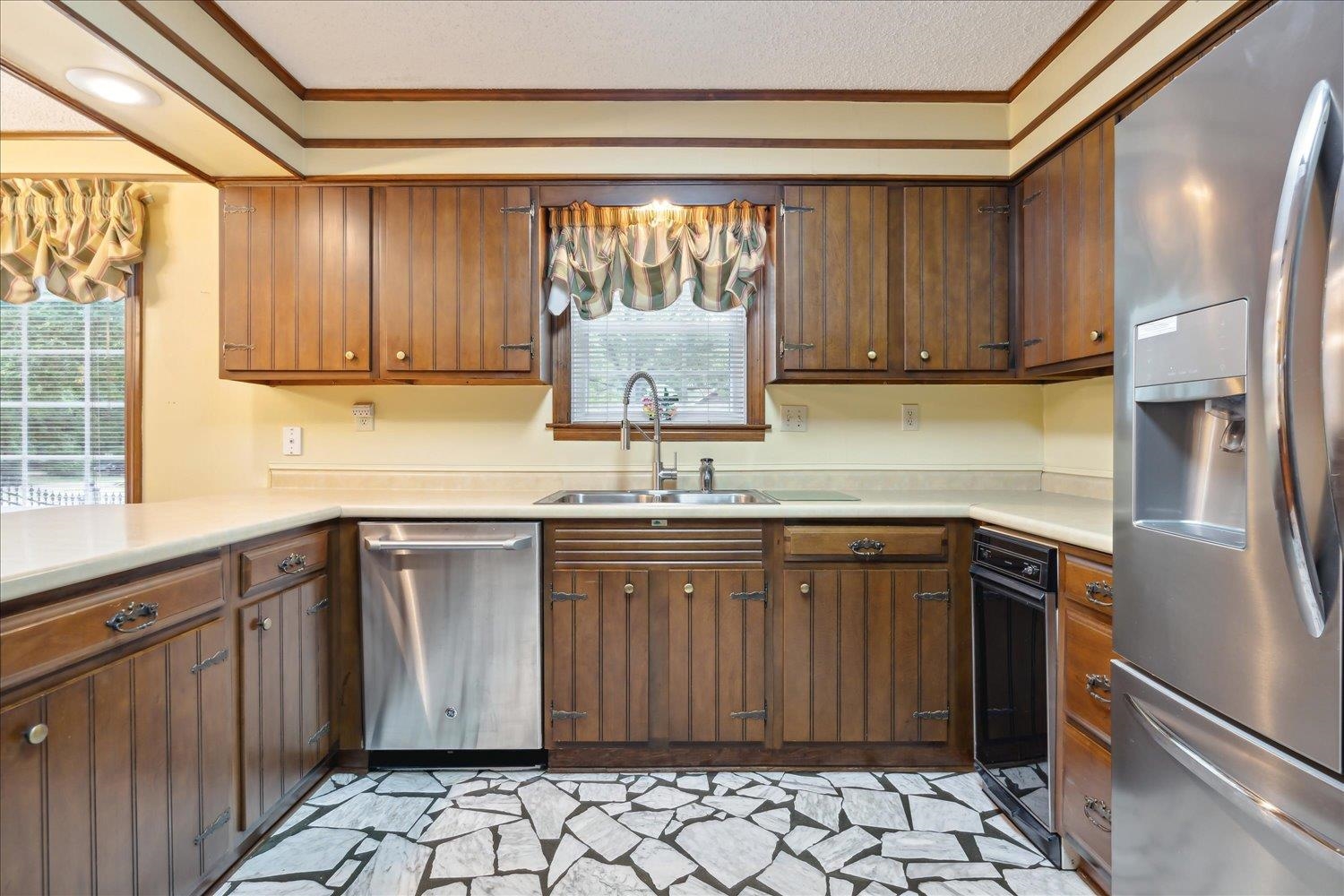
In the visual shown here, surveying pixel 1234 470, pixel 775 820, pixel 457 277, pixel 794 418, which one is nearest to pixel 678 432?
pixel 794 418

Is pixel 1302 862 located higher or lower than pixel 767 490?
lower

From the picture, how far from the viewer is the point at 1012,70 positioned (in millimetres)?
2326

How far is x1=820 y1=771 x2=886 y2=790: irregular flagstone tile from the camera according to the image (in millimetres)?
2084

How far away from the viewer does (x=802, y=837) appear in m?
1.81

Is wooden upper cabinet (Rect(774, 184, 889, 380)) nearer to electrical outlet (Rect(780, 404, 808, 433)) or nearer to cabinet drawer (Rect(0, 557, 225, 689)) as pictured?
electrical outlet (Rect(780, 404, 808, 433))

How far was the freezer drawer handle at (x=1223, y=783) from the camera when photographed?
91cm

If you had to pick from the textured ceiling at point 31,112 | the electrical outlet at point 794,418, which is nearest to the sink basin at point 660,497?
the electrical outlet at point 794,418

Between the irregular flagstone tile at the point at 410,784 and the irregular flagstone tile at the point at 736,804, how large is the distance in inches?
35.5

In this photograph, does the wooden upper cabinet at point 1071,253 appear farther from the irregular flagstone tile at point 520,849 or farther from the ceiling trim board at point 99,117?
the ceiling trim board at point 99,117

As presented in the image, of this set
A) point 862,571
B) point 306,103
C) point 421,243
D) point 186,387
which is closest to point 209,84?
point 306,103

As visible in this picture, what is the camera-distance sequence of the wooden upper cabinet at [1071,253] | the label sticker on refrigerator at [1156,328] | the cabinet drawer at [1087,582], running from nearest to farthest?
the label sticker on refrigerator at [1156,328], the cabinet drawer at [1087,582], the wooden upper cabinet at [1071,253]

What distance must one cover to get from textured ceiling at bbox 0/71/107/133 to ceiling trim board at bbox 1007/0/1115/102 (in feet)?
11.5

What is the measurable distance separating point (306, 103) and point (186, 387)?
135 centimetres

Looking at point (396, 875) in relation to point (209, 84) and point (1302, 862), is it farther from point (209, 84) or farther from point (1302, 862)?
point (209, 84)
